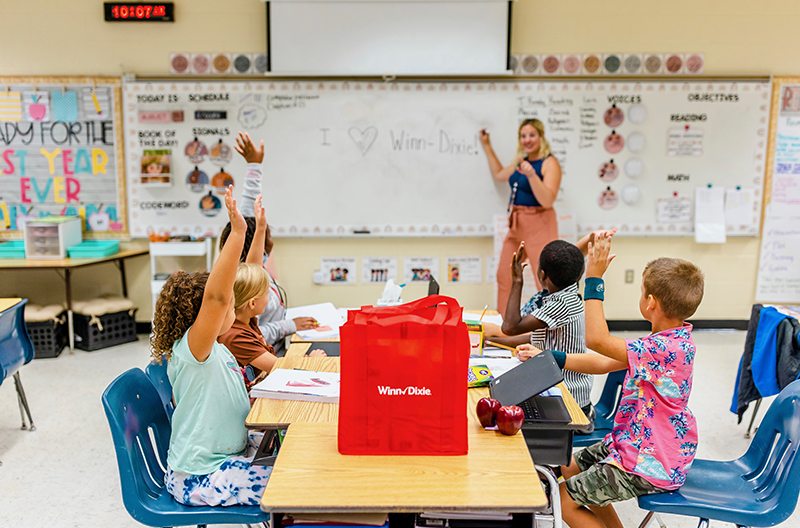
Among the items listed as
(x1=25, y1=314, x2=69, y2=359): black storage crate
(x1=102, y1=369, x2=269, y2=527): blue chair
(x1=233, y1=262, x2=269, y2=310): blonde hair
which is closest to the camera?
(x1=102, y1=369, x2=269, y2=527): blue chair

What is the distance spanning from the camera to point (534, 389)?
5.44 feet

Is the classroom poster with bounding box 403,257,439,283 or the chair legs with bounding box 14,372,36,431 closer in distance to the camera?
the chair legs with bounding box 14,372,36,431

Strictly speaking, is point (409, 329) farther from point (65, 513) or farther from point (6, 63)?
point (6, 63)

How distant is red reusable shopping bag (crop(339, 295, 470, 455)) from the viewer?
1413 millimetres

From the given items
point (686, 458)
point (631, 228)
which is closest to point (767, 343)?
point (686, 458)

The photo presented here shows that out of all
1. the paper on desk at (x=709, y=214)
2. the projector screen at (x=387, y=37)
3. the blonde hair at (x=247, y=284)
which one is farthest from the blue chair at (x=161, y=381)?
the paper on desk at (x=709, y=214)

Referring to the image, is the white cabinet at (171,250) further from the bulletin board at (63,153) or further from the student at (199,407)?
the student at (199,407)

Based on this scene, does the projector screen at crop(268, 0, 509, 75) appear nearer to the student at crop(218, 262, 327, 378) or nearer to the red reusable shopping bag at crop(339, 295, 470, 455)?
the student at crop(218, 262, 327, 378)

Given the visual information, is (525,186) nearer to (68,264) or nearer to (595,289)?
(595,289)

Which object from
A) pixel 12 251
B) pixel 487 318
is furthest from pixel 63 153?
pixel 487 318

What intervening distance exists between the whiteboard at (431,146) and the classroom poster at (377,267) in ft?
0.72

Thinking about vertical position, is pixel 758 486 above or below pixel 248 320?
below

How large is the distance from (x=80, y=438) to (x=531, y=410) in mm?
2445

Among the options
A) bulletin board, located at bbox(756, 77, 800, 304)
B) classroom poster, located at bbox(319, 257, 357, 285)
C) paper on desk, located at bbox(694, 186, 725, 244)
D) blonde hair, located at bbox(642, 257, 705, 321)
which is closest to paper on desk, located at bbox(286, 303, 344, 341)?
blonde hair, located at bbox(642, 257, 705, 321)
